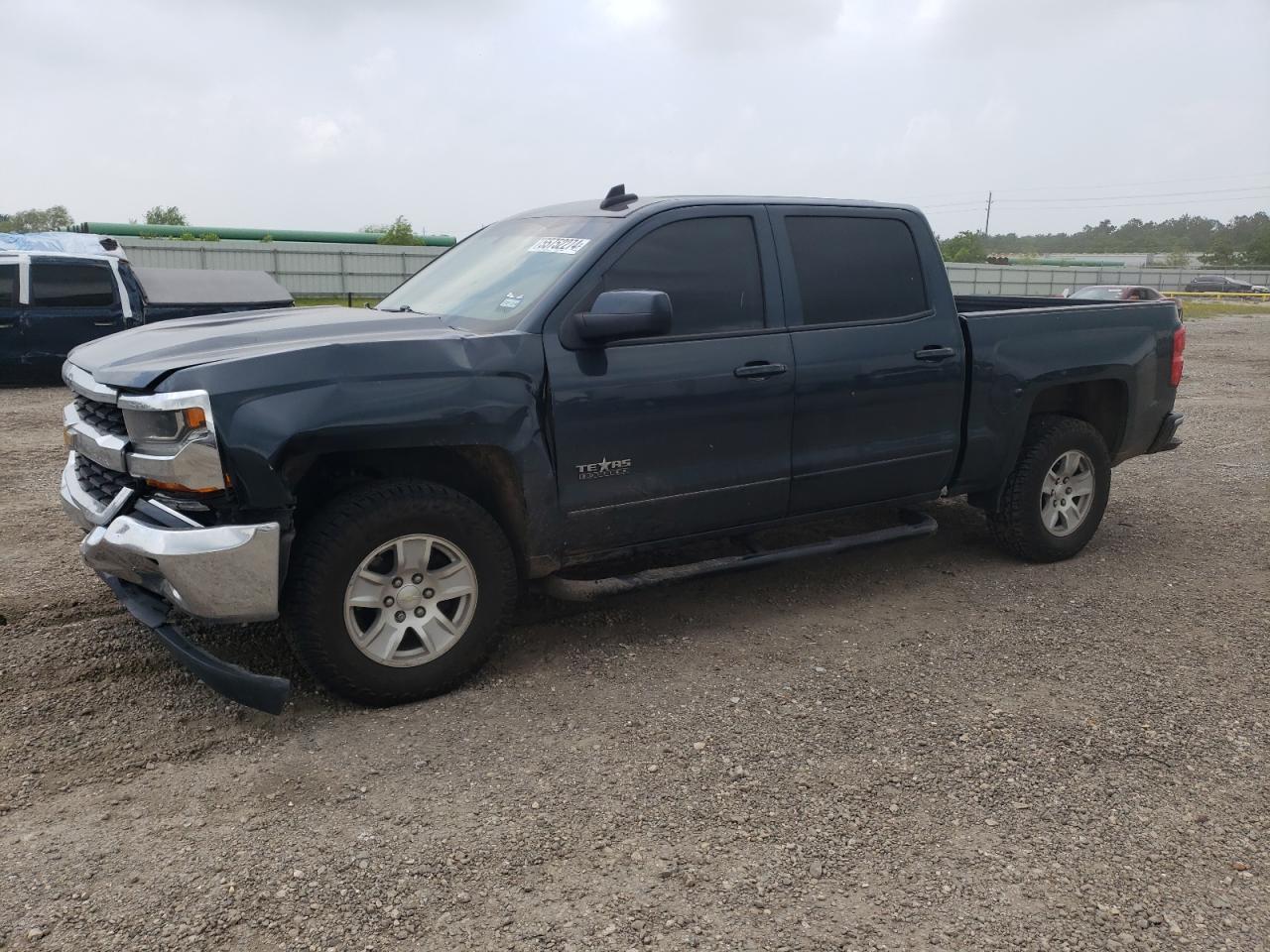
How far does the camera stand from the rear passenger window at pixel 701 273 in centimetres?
411

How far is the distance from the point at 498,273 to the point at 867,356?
1687 millimetres

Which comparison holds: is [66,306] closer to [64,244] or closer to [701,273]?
[64,244]

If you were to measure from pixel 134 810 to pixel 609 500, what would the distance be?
6.26 ft

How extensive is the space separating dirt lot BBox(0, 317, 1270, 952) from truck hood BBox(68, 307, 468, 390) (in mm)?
1180

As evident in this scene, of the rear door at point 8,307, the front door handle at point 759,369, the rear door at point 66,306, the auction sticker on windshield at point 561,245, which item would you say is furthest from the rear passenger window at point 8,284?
the front door handle at point 759,369

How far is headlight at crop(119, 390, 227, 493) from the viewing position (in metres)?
3.19

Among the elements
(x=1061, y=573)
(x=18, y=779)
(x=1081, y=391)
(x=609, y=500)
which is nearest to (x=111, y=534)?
(x=18, y=779)

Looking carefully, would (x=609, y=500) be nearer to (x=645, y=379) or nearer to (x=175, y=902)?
(x=645, y=379)

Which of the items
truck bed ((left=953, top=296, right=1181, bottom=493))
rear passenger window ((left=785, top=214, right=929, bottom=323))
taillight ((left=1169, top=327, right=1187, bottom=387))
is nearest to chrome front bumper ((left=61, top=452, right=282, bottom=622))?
rear passenger window ((left=785, top=214, right=929, bottom=323))

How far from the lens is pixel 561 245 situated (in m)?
4.23

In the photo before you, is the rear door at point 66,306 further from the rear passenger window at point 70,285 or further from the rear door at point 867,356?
the rear door at point 867,356

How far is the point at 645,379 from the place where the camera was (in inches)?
157

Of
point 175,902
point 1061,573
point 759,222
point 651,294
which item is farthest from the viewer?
point 1061,573

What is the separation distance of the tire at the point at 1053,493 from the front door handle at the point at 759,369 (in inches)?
69.2
